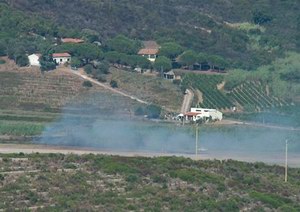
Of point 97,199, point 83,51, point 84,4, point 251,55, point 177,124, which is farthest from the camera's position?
point 84,4

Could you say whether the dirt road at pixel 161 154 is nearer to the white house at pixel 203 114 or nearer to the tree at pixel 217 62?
the white house at pixel 203 114

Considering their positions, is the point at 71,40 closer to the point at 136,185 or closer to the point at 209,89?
the point at 209,89

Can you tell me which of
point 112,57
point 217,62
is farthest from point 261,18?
point 112,57

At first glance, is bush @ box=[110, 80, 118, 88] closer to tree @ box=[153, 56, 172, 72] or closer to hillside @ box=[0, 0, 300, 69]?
tree @ box=[153, 56, 172, 72]

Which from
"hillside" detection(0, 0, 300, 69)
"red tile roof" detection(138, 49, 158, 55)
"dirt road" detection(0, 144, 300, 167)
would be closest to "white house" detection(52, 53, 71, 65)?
"red tile roof" detection(138, 49, 158, 55)

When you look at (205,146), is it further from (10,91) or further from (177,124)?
(10,91)


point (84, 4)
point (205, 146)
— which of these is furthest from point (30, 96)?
point (84, 4)
